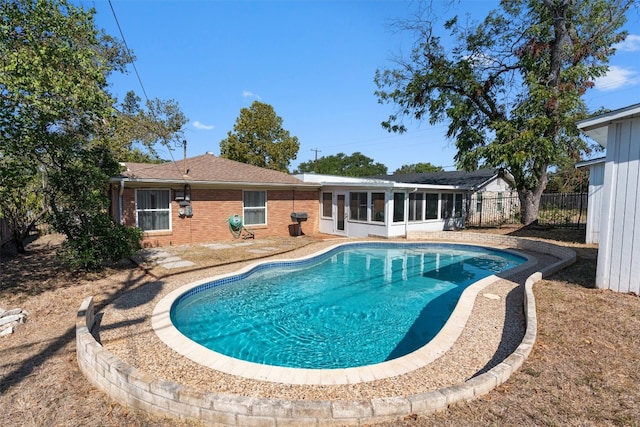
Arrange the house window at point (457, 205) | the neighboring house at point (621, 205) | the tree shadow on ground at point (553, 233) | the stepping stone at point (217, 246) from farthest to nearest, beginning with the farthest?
1. the house window at point (457, 205)
2. the tree shadow on ground at point (553, 233)
3. the stepping stone at point (217, 246)
4. the neighboring house at point (621, 205)

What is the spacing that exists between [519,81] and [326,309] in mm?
16948

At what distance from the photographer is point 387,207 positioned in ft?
46.7

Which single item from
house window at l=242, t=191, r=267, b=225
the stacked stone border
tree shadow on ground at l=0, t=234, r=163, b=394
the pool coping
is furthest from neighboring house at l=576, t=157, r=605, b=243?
tree shadow on ground at l=0, t=234, r=163, b=394

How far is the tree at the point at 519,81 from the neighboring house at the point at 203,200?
855 cm

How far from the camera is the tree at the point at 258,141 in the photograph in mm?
34750

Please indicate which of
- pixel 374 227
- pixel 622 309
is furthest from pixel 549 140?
pixel 622 309

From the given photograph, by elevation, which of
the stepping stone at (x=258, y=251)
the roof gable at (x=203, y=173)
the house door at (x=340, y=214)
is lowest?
the stepping stone at (x=258, y=251)

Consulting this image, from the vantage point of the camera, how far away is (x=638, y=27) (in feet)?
48.5

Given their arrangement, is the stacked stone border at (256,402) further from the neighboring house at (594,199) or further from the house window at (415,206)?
the house window at (415,206)

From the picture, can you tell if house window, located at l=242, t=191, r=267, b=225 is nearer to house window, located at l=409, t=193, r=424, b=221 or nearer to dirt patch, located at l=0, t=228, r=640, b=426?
house window, located at l=409, t=193, r=424, b=221

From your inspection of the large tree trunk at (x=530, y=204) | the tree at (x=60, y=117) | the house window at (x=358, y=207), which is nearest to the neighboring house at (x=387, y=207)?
the house window at (x=358, y=207)

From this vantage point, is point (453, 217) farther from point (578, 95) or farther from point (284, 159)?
point (284, 159)

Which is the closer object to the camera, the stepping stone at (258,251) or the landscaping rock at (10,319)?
the landscaping rock at (10,319)

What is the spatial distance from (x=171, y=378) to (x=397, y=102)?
19.5m
